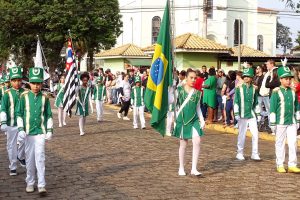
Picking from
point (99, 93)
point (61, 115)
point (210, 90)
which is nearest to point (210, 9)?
point (99, 93)

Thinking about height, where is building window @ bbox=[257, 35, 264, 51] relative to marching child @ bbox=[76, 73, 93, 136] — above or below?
above

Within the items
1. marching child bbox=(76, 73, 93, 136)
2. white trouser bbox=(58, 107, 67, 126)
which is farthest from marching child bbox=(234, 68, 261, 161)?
white trouser bbox=(58, 107, 67, 126)

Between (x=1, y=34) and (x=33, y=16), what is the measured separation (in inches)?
171

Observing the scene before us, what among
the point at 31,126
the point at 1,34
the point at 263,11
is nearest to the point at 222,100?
the point at 31,126

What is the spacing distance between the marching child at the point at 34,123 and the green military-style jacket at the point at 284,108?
14.4 ft

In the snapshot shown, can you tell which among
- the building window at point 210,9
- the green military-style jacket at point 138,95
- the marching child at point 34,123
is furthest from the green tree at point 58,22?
the marching child at point 34,123

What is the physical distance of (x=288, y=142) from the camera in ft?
33.6

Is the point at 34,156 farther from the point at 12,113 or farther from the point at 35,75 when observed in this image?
the point at 12,113

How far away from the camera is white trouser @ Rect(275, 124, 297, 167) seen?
10.1m

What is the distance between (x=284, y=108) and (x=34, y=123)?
479 centimetres

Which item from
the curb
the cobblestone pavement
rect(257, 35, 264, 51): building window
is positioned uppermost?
rect(257, 35, 264, 51): building window

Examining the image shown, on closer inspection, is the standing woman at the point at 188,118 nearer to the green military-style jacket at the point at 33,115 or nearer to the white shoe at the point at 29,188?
the green military-style jacket at the point at 33,115

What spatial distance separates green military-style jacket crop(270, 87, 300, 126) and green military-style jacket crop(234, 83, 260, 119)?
1221 mm

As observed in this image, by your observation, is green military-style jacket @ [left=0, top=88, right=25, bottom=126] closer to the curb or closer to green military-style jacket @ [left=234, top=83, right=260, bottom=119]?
green military-style jacket @ [left=234, top=83, right=260, bottom=119]
